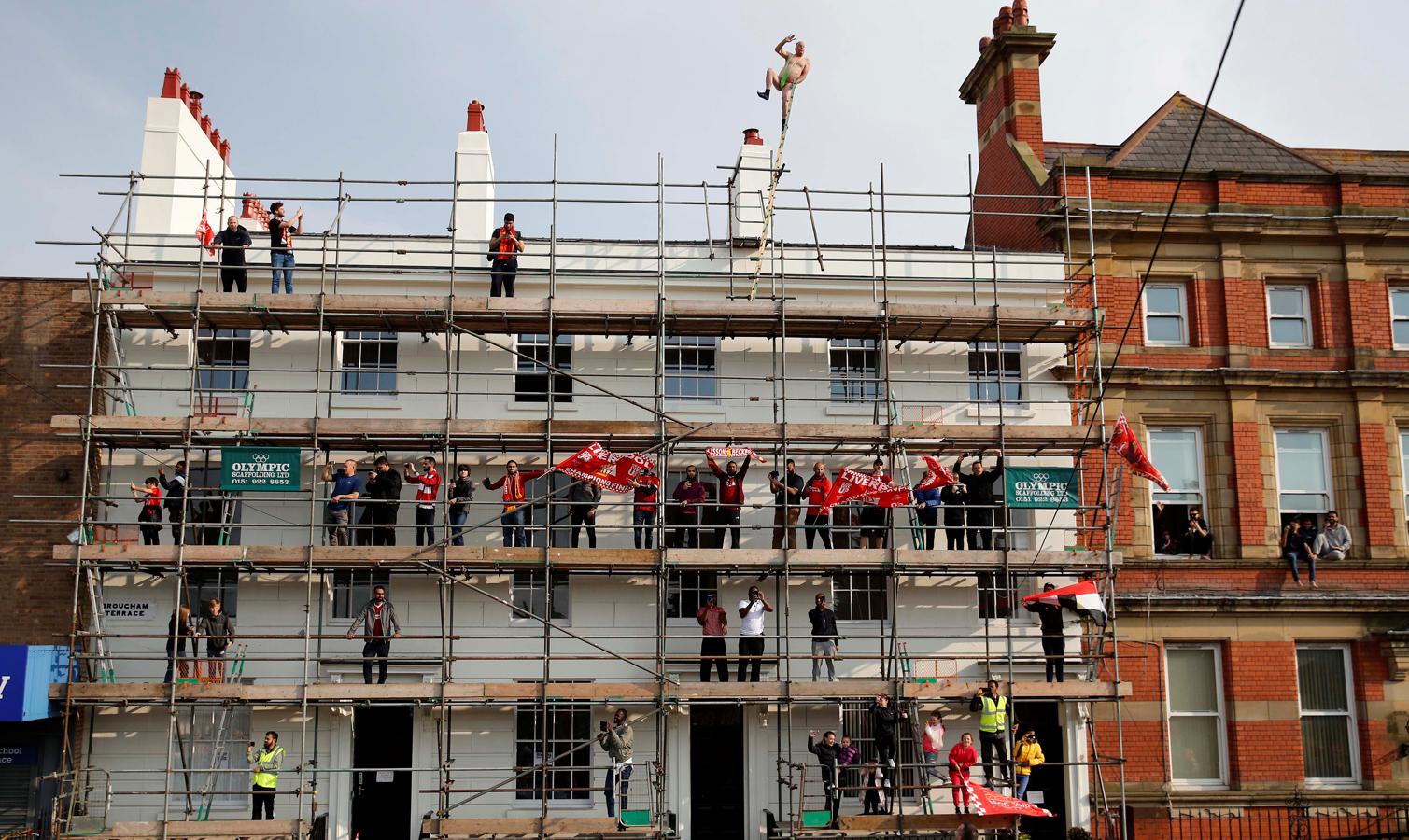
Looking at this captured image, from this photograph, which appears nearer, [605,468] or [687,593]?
[605,468]

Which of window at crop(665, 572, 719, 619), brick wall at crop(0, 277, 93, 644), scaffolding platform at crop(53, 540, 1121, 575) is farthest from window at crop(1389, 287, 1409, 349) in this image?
brick wall at crop(0, 277, 93, 644)

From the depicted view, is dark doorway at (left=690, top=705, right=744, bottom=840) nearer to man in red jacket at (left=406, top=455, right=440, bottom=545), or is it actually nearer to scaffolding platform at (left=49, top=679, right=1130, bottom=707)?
scaffolding platform at (left=49, top=679, right=1130, bottom=707)

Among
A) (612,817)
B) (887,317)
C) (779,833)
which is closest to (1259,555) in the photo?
(887,317)

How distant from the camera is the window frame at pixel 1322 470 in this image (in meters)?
22.8

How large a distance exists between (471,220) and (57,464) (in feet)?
25.0

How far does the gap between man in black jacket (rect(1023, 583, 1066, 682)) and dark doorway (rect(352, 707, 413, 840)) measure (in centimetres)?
993

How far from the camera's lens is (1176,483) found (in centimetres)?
2270

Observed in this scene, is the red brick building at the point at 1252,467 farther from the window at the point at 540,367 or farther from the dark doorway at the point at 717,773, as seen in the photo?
the window at the point at 540,367

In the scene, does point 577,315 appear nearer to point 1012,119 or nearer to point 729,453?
point 729,453

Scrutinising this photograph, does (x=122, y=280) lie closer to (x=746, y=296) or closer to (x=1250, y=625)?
(x=746, y=296)

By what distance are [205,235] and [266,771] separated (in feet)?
27.8

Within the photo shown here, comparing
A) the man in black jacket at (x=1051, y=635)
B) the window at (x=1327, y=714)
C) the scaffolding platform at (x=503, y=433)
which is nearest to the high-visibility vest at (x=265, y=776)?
A: the scaffolding platform at (x=503, y=433)

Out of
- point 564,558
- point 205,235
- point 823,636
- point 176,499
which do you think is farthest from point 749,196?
point 176,499

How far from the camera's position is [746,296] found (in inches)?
880
